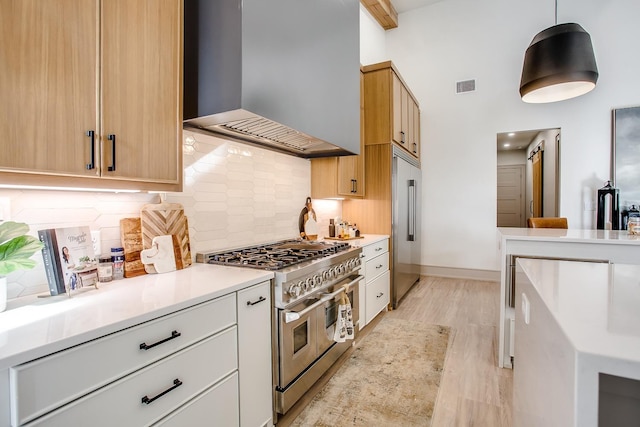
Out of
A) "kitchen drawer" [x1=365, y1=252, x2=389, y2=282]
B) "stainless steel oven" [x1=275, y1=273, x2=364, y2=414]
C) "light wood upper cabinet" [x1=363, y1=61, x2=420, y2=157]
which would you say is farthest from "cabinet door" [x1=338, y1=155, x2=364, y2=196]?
"stainless steel oven" [x1=275, y1=273, x2=364, y2=414]

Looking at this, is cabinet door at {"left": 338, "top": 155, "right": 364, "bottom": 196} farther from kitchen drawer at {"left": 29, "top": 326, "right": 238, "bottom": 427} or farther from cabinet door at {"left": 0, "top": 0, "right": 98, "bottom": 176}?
cabinet door at {"left": 0, "top": 0, "right": 98, "bottom": 176}

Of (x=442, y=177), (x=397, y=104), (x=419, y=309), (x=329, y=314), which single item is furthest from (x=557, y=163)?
(x=329, y=314)

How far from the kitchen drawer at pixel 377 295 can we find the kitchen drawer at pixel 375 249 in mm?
254

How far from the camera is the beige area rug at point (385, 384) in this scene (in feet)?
5.91

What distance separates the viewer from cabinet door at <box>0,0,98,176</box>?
0.97m

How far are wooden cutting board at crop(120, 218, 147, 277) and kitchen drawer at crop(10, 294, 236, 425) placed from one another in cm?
57

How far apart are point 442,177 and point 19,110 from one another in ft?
16.8

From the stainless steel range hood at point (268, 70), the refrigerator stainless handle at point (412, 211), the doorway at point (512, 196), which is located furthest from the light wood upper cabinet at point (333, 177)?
the doorway at point (512, 196)

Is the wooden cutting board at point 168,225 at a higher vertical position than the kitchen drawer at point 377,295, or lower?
higher

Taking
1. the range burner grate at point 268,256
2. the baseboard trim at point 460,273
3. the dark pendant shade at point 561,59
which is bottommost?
the baseboard trim at point 460,273

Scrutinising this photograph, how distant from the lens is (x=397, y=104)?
378cm

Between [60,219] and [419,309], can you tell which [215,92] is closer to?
[60,219]

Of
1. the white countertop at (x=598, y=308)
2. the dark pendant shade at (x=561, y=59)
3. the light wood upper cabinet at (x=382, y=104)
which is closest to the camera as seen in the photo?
the white countertop at (x=598, y=308)

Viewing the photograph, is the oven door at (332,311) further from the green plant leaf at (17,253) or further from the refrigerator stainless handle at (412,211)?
the refrigerator stainless handle at (412,211)
